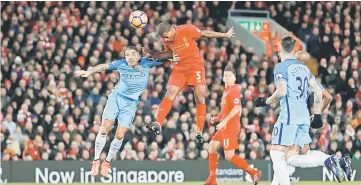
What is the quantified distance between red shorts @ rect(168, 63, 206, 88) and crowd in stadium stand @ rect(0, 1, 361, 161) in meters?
5.89

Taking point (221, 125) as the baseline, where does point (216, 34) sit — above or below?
above

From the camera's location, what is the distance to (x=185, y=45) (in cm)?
1661

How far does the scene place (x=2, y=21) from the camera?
24.5 metres

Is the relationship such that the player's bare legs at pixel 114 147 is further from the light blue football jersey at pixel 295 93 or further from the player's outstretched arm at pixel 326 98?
the light blue football jersey at pixel 295 93

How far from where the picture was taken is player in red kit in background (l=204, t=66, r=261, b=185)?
55.0ft

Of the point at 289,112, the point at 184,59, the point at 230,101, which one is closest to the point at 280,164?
the point at 289,112

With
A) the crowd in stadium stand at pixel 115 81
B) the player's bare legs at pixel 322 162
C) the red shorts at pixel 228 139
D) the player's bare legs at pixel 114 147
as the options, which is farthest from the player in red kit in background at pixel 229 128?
the crowd in stadium stand at pixel 115 81

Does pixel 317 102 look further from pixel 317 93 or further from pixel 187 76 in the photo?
pixel 187 76

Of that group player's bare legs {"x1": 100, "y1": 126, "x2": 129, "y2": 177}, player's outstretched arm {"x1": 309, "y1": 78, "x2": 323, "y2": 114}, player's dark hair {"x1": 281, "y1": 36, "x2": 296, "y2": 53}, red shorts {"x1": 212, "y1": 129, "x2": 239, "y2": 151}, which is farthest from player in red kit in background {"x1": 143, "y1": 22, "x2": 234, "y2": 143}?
player's dark hair {"x1": 281, "y1": 36, "x2": 296, "y2": 53}

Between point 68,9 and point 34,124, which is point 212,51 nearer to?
point 68,9

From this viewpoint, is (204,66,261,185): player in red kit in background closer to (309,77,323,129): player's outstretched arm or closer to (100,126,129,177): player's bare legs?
(100,126,129,177): player's bare legs

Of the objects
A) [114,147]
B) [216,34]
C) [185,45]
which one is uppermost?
[216,34]

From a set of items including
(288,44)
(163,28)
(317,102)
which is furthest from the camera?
(163,28)

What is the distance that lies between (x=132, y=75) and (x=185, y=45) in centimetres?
106
